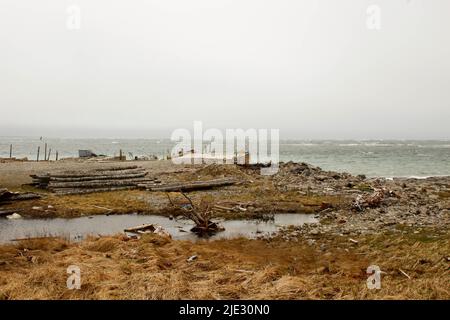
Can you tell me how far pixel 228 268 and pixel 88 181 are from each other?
1677cm

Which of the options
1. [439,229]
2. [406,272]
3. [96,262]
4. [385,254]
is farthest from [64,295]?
[439,229]

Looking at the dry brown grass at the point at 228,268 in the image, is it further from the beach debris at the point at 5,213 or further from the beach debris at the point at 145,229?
the beach debris at the point at 5,213

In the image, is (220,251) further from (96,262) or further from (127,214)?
(127,214)

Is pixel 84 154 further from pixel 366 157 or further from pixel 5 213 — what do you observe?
pixel 366 157

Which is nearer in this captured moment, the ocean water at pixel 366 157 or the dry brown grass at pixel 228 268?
the dry brown grass at pixel 228 268

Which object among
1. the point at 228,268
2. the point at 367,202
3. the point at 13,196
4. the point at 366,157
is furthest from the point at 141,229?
the point at 366,157

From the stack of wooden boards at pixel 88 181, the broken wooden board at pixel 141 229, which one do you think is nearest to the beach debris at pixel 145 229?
the broken wooden board at pixel 141 229

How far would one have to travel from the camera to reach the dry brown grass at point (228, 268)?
629 centimetres

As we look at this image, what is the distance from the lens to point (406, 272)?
8023mm

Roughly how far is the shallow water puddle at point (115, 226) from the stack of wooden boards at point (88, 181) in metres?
6.39

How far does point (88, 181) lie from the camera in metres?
22.1

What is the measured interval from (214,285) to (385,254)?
5.60m
